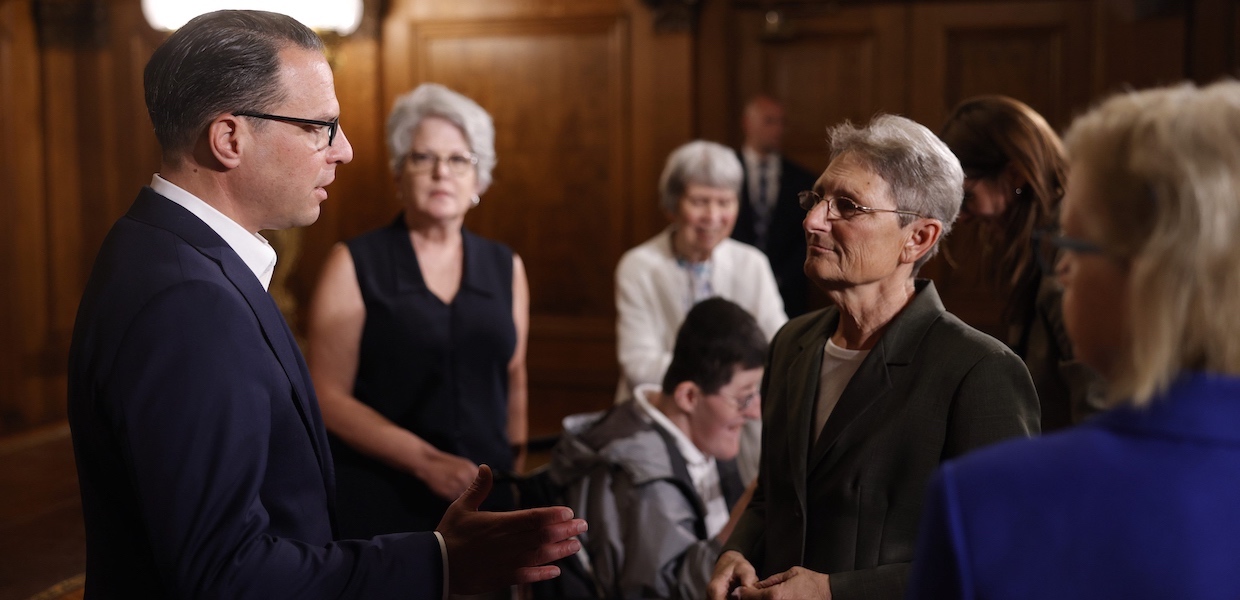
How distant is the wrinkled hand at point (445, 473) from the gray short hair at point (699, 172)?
1.37 m

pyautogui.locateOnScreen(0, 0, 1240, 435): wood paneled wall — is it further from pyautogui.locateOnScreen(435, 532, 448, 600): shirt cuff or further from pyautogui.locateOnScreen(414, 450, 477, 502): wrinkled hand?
pyautogui.locateOnScreen(435, 532, 448, 600): shirt cuff

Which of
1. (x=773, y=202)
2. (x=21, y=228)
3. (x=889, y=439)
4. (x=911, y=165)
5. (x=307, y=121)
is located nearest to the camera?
(x=307, y=121)

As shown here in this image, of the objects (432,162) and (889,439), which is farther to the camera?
(432,162)

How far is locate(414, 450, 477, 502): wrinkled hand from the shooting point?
2504mm

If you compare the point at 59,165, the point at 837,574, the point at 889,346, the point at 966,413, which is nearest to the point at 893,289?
the point at 889,346

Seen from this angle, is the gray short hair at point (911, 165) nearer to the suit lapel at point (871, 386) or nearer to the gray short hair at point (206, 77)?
the suit lapel at point (871, 386)

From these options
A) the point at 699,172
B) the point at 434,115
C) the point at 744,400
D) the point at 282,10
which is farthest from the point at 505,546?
the point at 282,10

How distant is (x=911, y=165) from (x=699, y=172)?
1.77 m

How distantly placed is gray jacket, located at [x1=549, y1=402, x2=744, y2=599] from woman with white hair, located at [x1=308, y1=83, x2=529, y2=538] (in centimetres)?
30

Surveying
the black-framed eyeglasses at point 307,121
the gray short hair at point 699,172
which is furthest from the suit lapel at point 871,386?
the gray short hair at point 699,172

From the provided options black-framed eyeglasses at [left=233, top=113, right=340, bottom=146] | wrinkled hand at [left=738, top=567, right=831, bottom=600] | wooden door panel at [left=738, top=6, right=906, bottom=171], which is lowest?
wrinkled hand at [left=738, top=567, right=831, bottom=600]

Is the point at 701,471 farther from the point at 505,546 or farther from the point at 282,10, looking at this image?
the point at 282,10

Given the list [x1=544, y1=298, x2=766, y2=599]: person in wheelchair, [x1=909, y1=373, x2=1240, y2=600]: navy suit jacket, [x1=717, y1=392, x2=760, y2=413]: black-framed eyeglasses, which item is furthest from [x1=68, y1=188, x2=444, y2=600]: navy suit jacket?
[x1=717, y1=392, x2=760, y2=413]: black-framed eyeglasses

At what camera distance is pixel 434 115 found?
280cm
